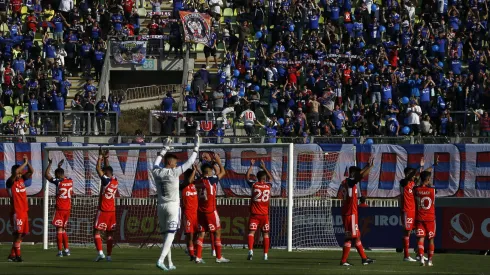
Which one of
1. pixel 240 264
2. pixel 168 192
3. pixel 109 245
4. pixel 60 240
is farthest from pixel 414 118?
pixel 168 192

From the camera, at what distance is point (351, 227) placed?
80.8ft

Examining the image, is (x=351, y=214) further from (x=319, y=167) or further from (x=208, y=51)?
(x=208, y=51)

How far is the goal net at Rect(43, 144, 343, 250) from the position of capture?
34062 mm

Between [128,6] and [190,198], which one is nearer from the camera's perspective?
[190,198]

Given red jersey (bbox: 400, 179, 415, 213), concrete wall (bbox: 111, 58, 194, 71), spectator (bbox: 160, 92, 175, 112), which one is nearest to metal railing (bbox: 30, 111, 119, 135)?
spectator (bbox: 160, 92, 175, 112)

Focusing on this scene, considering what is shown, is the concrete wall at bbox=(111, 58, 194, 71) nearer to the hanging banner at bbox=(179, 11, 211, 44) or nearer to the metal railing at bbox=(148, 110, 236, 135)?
the hanging banner at bbox=(179, 11, 211, 44)

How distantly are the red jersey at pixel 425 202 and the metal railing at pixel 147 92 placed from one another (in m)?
21.1

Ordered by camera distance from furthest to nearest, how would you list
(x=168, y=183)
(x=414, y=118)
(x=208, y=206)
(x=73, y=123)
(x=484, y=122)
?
(x=414, y=118) < (x=484, y=122) < (x=73, y=123) < (x=208, y=206) < (x=168, y=183)

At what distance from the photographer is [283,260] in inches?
1068

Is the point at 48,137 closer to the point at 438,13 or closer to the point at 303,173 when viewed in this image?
the point at 303,173

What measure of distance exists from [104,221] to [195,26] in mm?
21120

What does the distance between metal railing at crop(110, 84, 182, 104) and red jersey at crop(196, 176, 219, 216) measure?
64.3 ft

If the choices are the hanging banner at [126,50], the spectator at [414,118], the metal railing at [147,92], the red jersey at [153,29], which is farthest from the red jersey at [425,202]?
the red jersey at [153,29]

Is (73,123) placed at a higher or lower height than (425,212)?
higher
